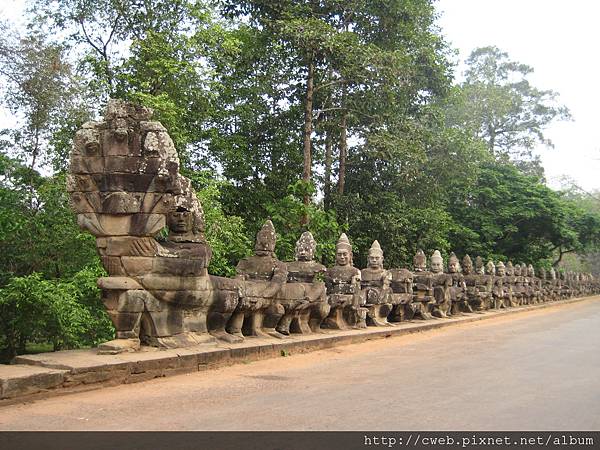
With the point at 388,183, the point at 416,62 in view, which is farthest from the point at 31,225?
the point at 416,62

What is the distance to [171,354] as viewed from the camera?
23.9 feet

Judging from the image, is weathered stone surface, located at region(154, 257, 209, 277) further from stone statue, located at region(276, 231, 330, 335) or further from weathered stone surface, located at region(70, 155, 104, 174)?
stone statue, located at region(276, 231, 330, 335)

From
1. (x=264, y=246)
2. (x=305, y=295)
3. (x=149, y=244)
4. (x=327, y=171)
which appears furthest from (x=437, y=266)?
(x=149, y=244)

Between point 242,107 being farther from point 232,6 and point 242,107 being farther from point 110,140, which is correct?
point 110,140

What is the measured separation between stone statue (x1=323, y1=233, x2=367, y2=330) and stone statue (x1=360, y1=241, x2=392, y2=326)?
0.49 m

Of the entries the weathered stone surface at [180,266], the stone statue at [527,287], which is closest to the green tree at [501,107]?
the stone statue at [527,287]

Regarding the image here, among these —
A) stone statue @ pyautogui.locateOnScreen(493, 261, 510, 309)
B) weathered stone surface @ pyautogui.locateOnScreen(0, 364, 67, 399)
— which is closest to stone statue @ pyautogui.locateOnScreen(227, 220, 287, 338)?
weathered stone surface @ pyautogui.locateOnScreen(0, 364, 67, 399)

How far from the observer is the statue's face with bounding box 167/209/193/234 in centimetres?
834

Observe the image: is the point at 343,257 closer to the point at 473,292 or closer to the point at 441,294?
the point at 441,294

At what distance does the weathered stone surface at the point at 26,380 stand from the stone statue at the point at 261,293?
345 cm

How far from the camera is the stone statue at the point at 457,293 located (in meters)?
19.0

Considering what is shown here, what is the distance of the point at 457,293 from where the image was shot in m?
19.1

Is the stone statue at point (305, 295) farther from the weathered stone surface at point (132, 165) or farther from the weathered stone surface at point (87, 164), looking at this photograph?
the weathered stone surface at point (87, 164)
